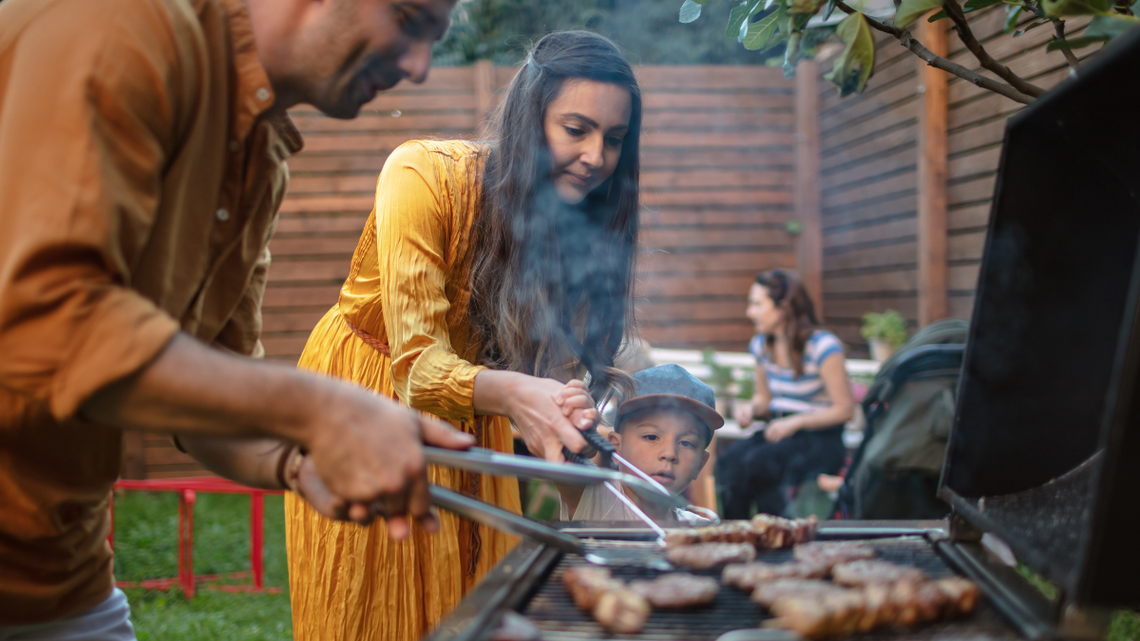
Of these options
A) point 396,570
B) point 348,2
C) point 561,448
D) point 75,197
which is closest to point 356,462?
point 75,197

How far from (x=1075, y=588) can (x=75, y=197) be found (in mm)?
1384

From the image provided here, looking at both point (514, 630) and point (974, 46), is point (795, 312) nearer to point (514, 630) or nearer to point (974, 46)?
point (974, 46)

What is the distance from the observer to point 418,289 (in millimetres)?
1953

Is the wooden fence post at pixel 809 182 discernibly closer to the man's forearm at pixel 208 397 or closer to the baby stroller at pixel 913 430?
the baby stroller at pixel 913 430

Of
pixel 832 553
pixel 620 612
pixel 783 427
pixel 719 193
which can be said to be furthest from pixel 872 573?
pixel 719 193

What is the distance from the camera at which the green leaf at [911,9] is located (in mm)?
1564

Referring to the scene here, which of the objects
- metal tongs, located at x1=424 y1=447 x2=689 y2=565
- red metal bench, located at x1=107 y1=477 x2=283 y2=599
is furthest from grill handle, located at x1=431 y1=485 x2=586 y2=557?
red metal bench, located at x1=107 y1=477 x2=283 y2=599

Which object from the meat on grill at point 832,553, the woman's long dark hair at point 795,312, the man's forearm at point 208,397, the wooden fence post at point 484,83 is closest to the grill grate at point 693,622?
the meat on grill at point 832,553

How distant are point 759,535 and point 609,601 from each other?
590 millimetres

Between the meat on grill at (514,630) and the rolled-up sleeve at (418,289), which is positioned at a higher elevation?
the rolled-up sleeve at (418,289)

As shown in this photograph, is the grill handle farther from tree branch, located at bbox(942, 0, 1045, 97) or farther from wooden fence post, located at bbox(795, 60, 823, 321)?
wooden fence post, located at bbox(795, 60, 823, 321)

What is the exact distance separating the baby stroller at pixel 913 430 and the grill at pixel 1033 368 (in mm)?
2311

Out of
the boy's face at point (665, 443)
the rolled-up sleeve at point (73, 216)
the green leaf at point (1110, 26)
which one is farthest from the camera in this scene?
the boy's face at point (665, 443)

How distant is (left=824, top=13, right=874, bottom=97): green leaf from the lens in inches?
63.2
